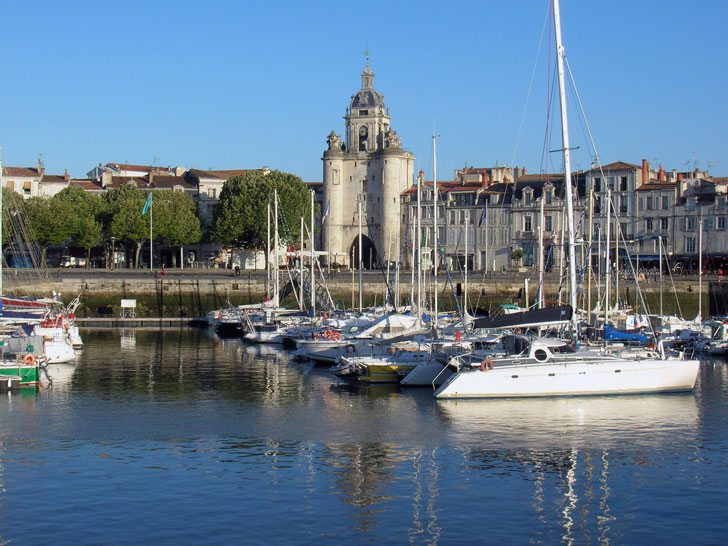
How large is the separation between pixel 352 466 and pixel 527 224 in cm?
6075

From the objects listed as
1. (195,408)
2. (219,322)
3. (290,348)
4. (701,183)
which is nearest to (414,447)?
(195,408)

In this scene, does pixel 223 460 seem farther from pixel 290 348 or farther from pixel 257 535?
pixel 290 348

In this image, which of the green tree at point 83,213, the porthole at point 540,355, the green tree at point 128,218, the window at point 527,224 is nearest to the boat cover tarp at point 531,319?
the porthole at point 540,355

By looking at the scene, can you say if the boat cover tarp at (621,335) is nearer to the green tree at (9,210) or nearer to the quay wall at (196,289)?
the quay wall at (196,289)

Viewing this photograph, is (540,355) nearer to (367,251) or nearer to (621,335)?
(621,335)

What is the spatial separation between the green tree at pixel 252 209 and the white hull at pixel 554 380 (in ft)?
181

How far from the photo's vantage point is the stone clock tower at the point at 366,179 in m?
88.6

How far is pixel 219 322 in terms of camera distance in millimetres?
60594

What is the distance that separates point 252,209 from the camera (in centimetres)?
8625

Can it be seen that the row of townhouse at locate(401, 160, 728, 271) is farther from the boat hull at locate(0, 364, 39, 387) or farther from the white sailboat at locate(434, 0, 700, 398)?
the boat hull at locate(0, 364, 39, 387)

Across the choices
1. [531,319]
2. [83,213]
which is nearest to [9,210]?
[83,213]

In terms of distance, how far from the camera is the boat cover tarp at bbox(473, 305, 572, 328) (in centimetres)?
3206

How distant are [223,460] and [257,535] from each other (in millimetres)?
5661

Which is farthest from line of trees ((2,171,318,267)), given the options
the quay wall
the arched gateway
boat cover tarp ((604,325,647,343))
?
boat cover tarp ((604,325,647,343))
